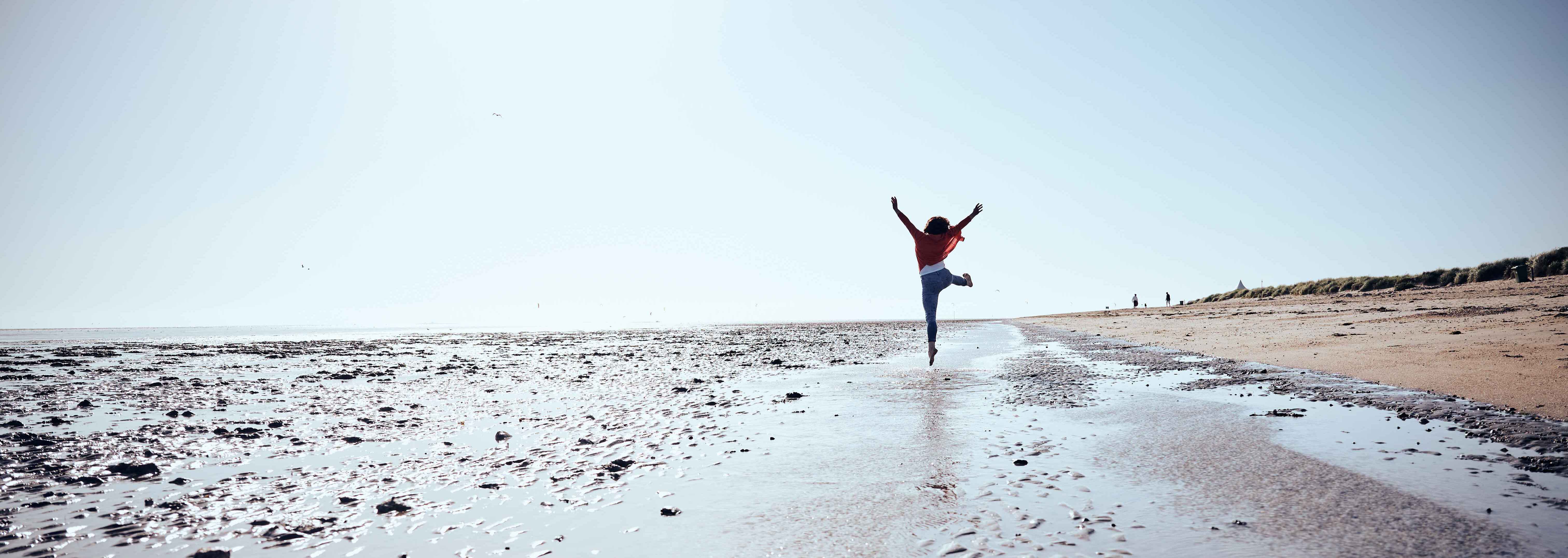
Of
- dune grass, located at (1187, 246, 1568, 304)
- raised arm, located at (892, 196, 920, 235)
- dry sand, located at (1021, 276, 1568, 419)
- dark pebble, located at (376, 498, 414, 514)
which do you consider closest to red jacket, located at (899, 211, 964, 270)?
raised arm, located at (892, 196, 920, 235)

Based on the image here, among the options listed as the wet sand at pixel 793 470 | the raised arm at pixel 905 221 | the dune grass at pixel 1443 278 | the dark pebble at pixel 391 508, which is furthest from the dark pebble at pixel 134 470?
the dune grass at pixel 1443 278

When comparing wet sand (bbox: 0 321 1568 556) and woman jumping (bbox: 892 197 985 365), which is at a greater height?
woman jumping (bbox: 892 197 985 365)

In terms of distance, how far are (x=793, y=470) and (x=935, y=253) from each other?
285 inches

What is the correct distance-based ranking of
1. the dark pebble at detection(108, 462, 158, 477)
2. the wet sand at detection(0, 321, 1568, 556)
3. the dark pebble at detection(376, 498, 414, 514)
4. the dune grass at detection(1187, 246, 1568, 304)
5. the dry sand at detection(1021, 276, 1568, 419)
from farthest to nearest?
the dune grass at detection(1187, 246, 1568, 304), the dry sand at detection(1021, 276, 1568, 419), the dark pebble at detection(108, 462, 158, 477), the dark pebble at detection(376, 498, 414, 514), the wet sand at detection(0, 321, 1568, 556)

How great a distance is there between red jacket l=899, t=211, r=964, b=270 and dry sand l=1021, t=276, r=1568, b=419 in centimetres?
602

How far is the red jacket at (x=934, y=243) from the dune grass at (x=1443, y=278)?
3662cm

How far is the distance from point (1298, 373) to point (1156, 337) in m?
13.4

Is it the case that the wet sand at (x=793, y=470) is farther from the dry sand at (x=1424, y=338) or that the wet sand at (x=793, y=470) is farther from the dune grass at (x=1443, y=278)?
the dune grass at (x=1443, y=278)

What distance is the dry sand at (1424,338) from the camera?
26.5 feet

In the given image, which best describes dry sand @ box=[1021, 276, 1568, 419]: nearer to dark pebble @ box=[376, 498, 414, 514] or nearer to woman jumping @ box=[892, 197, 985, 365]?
woman jumping @ box=[892, 197, 985, 365]

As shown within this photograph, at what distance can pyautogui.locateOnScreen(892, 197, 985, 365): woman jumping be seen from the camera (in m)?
11.3

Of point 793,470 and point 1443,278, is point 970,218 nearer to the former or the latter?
point 793,470

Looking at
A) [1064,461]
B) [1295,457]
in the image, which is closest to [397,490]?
[1064,461]

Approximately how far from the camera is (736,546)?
10.6ft
